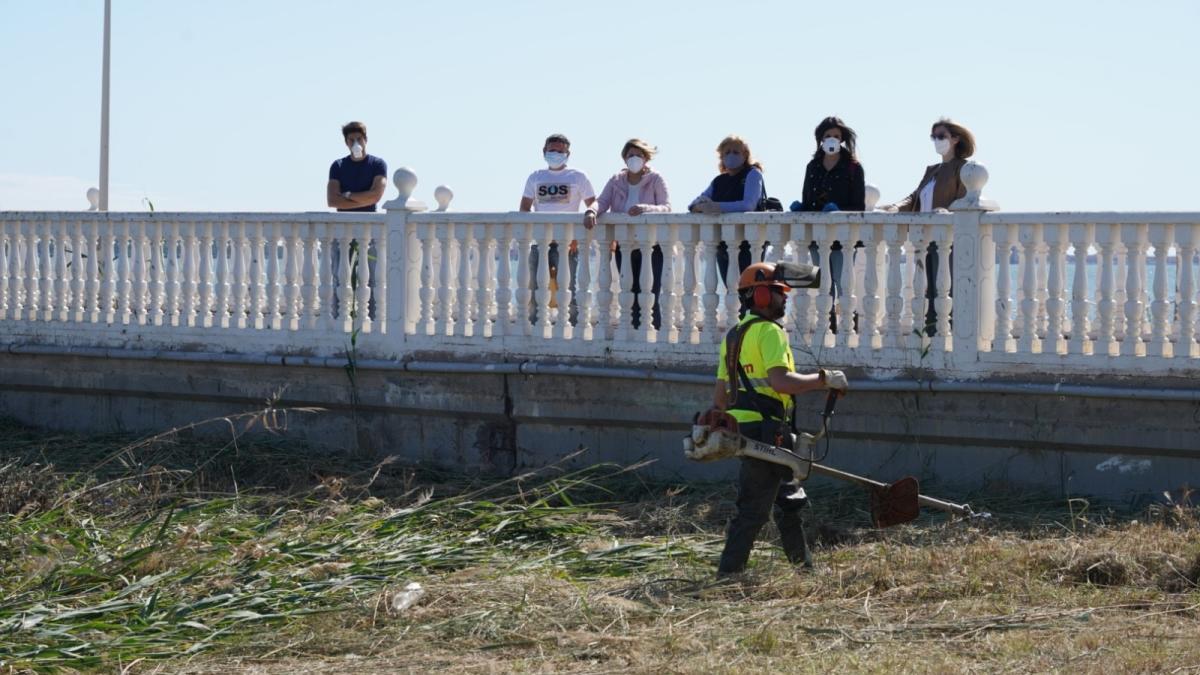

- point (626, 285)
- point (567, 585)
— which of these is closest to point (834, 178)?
point (626, 285)

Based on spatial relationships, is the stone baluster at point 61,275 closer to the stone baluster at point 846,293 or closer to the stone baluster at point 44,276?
the stone baluster at point 44,276

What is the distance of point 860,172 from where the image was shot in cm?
1151

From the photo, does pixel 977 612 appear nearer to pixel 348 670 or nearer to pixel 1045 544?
pixel 1045 544

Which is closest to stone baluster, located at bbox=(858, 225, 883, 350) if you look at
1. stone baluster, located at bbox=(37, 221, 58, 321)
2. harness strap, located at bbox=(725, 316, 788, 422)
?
harness strap, located at bbox=(725, 316, 788, 422)

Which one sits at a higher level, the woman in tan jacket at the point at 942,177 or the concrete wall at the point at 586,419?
the woman in tan jacket at the point at 942,177

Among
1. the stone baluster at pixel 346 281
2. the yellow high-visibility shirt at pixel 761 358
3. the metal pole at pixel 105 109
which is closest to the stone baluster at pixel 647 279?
the stone baluster at pixel 346 281

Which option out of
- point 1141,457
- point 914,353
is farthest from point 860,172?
point 1141,457

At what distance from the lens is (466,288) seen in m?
12.3

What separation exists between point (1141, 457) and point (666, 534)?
2.89 m

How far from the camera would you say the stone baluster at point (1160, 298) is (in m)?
10.4

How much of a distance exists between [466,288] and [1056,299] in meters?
4.01

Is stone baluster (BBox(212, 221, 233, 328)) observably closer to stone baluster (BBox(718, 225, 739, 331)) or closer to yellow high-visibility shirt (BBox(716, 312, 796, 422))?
stone baluster (BBox(718, 225, 739, 331))

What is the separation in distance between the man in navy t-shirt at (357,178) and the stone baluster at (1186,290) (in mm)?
5854

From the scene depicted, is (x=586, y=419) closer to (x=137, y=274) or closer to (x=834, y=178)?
(x=834, y=178)
